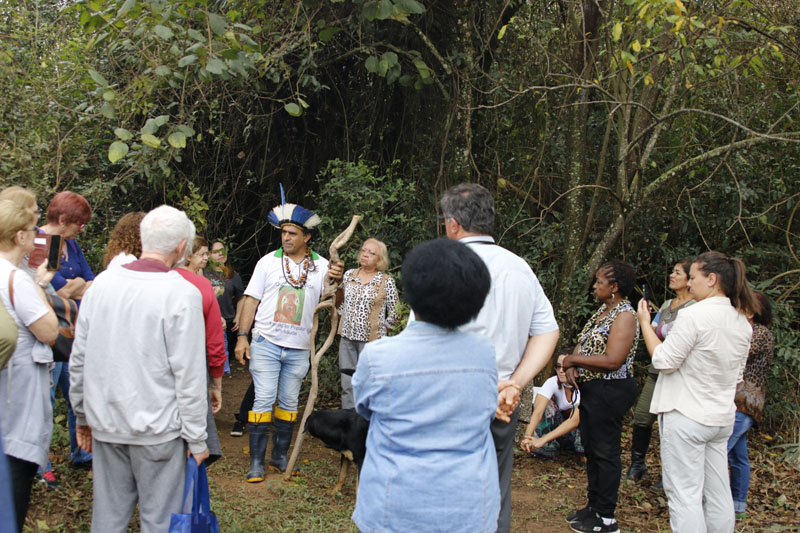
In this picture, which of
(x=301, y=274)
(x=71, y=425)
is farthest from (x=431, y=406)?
(x=71, y=425)

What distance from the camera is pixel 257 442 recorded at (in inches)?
195

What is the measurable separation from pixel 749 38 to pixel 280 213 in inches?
186

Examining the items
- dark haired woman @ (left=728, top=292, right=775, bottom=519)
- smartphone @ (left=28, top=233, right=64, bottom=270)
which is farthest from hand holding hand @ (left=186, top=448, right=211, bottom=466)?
dark haired woman @ (left=728, top=292, right=775, bottom=519)

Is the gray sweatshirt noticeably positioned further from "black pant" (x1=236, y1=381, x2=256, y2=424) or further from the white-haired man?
"black pant" (x1=236, y1=381, x2=256, y2=424)

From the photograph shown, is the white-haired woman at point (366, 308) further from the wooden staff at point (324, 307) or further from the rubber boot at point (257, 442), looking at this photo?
the rubber boot at point (257, 442)

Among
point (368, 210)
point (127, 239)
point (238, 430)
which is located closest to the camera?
point (127, 239)

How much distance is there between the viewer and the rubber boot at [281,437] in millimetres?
5121

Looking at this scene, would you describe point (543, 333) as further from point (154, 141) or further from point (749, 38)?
point (749, 38)

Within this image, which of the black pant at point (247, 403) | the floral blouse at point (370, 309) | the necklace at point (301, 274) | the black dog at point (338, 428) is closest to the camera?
the black dog at point (338, 428)

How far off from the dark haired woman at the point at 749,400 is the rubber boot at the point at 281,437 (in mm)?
3180

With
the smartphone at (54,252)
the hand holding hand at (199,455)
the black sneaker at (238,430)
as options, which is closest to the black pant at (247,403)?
the black sneaker at (238,430)

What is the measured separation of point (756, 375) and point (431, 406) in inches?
137

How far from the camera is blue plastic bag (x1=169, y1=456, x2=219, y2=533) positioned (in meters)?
2.77

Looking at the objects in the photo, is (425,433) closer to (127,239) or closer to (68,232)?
(127,239)
